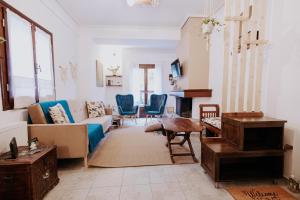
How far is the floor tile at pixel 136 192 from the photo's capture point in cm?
172

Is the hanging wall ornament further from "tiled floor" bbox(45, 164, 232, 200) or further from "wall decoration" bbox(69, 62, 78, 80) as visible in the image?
"tiled floor" bbox(45, 164, 232, 200)

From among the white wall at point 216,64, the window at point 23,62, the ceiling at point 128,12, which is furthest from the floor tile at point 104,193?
the ceiling at point 128,12

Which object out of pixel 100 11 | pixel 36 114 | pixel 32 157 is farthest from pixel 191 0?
pixel 32 157

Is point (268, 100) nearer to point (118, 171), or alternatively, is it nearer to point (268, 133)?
point (268, 133)

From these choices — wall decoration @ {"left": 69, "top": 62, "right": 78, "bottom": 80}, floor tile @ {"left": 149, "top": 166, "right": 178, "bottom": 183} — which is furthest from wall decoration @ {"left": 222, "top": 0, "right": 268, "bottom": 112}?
wall decoration @ {"left": 69, "top": 62, "right": 78, "bottom": 80}

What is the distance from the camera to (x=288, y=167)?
1980 millimetres

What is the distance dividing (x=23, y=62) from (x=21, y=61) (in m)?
0.05

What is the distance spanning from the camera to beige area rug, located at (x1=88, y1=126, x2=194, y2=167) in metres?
2.53

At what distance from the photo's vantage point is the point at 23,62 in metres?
2.28

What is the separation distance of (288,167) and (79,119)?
144 inches

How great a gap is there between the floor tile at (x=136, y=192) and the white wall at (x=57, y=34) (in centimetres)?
159

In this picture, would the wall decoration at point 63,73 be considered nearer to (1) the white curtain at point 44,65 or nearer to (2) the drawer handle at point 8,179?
(1) the white curtain at point 44,65

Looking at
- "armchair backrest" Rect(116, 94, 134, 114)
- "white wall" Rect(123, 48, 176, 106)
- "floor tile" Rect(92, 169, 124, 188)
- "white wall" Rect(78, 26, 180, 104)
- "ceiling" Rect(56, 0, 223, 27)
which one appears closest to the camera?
"floor tile" Rect(92, 169, 124, 188)

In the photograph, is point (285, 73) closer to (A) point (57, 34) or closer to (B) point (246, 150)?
(B) point (246, 150)
